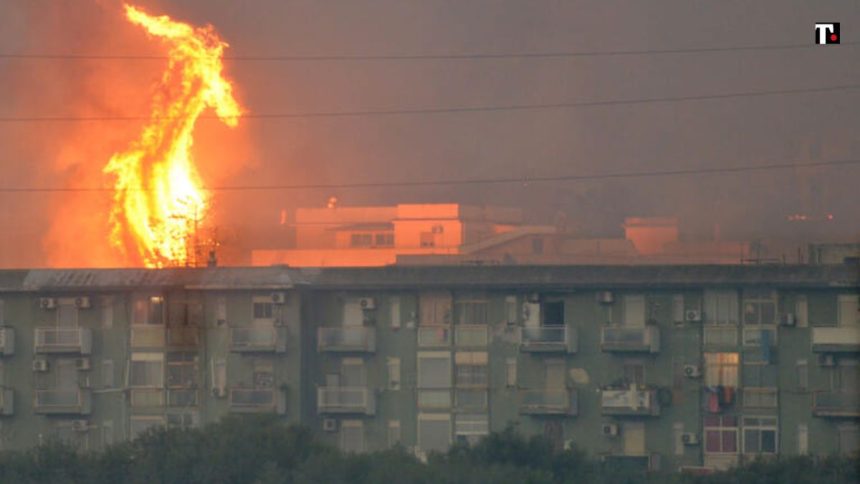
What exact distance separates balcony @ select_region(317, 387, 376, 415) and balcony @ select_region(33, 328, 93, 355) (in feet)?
22.8

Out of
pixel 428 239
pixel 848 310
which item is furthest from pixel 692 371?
pixel 428 239

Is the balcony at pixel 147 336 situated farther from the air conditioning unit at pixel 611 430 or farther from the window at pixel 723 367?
the window at pixel 723 367

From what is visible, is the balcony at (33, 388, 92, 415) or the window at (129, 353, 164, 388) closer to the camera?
the balcony at (33, 388, 92, 415)

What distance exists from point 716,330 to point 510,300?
5630 mm

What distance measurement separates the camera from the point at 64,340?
61.2 meters

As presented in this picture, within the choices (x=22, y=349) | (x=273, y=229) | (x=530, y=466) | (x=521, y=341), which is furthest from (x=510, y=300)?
(x=273, y=229)

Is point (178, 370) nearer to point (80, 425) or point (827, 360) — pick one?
point (80, 425)

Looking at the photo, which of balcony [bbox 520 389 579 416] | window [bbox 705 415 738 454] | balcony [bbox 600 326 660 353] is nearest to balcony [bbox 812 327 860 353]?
window [bbox 705 415 738 454]

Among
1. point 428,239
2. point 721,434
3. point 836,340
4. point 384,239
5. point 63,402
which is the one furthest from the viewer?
point 384,239

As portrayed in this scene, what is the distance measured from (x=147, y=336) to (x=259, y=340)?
3.66 m

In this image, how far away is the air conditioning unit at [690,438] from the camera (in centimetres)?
5697

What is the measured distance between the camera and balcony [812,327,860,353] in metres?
56.4

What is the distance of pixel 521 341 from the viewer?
58.8 metres

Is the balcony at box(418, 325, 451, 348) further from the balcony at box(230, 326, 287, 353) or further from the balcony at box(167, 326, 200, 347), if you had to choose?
the balcony at box(167, 326, 200, 347)
